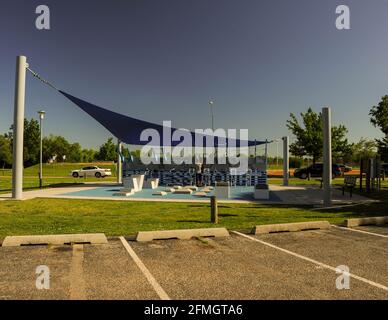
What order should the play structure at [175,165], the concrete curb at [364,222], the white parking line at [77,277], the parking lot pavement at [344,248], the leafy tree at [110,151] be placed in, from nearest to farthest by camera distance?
the white parking line at [77,277] < the parking lot pavement at [344,248] < the concrete curb at [364,222] < the play structure at [175,165] < the leafy tree at [110,151]

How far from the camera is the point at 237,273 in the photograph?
496cm

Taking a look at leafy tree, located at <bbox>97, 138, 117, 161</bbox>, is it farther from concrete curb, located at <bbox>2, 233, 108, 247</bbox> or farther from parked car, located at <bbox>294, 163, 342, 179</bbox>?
concrete curb, located at <bbox>2, 233, 108, 247</bbox>

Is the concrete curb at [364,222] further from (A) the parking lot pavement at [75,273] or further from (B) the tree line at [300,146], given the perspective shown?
(B) the tree line at [300,146]

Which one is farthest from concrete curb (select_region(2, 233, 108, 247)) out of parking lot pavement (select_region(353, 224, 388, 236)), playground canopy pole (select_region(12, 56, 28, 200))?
playground canopy pole (select_region(12, 56, 28, 200))

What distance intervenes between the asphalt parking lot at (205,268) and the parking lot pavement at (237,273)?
0.5 inches

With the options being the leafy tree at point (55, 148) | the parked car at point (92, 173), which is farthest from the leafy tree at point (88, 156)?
the parked car at point (92, 173)

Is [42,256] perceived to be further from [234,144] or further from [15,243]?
[234,144]

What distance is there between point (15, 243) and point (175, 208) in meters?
6.51

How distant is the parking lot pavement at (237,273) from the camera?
4137 mm

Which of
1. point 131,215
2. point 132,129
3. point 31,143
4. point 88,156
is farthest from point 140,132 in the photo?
point 88,156

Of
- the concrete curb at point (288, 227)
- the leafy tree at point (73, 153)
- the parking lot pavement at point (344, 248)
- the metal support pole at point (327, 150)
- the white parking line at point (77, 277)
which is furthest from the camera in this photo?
the leafy tree at point (73, 153)

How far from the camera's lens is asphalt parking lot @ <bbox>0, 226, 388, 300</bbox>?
4152 millimetres
